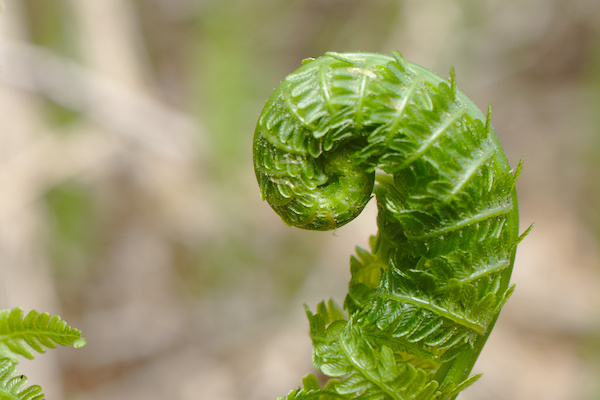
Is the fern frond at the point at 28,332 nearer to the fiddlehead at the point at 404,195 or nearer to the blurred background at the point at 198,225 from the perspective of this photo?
the fiddlehead at the point at 404,195

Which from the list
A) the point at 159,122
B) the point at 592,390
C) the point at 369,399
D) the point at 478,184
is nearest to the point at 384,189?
the point at 478,184

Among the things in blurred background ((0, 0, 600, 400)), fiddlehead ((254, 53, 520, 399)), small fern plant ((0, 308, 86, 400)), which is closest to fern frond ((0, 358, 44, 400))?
small fern plant ((0, 308, 86, 400))

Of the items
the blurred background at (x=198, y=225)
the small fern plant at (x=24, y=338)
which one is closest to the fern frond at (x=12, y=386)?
the small fern plant at (x=24, y=338)

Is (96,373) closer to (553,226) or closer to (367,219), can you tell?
(367,219)

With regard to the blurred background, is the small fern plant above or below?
below

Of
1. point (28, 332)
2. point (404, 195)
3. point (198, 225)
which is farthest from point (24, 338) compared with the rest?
point (198, 225)

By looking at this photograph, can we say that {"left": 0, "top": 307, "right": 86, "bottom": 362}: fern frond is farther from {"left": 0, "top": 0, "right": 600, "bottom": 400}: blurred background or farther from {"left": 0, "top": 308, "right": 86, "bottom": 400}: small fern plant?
{"left": 0, "top": 0, "right": 600, "bottom": 400}: blurred background
